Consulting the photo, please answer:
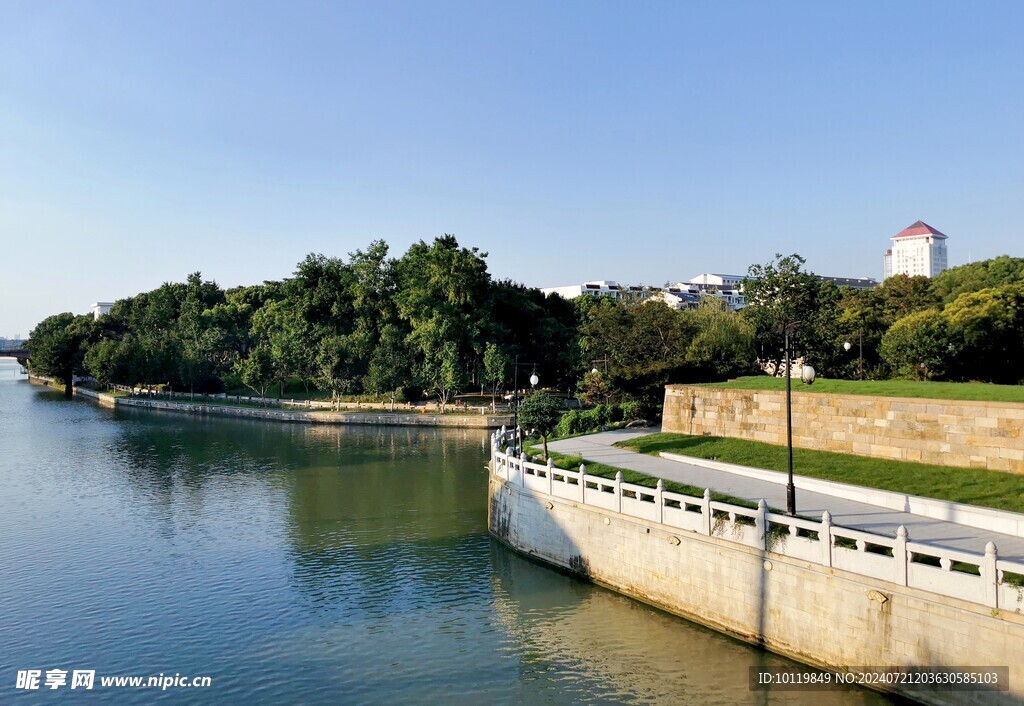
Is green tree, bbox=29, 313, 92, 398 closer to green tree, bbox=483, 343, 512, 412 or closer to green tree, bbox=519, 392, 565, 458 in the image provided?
green tree, bbox=483, 343, 512, 412

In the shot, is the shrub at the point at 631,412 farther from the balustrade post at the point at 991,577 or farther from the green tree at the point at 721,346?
the balustrade post at the point at 991,577

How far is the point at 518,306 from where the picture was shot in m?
78.8

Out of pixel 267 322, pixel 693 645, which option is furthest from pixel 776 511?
pixel 267 322

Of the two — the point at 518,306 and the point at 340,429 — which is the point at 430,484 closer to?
the point at 340,429

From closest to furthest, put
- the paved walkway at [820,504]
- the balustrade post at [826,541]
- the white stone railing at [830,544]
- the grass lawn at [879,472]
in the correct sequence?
the white stone railing at [830,544] < the balustrade post at [826,541] < the paved walkway at [820,504] < the grass lawn at [879,472]

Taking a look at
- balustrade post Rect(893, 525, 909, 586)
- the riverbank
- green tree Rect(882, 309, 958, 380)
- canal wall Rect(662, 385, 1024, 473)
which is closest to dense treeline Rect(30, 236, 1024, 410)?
green tree Rect(882, 309, 958, 380)

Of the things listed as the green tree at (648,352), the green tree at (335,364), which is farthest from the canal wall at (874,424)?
the green tree at (335,364)

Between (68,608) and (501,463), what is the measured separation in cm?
1381

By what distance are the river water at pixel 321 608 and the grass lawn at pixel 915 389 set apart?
12.0 meters

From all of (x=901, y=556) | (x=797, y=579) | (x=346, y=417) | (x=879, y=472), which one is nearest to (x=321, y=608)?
(x=797, y=579)

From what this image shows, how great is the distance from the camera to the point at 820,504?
1888 cm

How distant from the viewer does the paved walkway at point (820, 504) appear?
1496 cm

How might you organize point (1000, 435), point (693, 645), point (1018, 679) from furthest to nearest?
point (1000, 435)
point (693, 645)
point (1018, 679)

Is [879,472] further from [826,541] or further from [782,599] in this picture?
[826,541]
